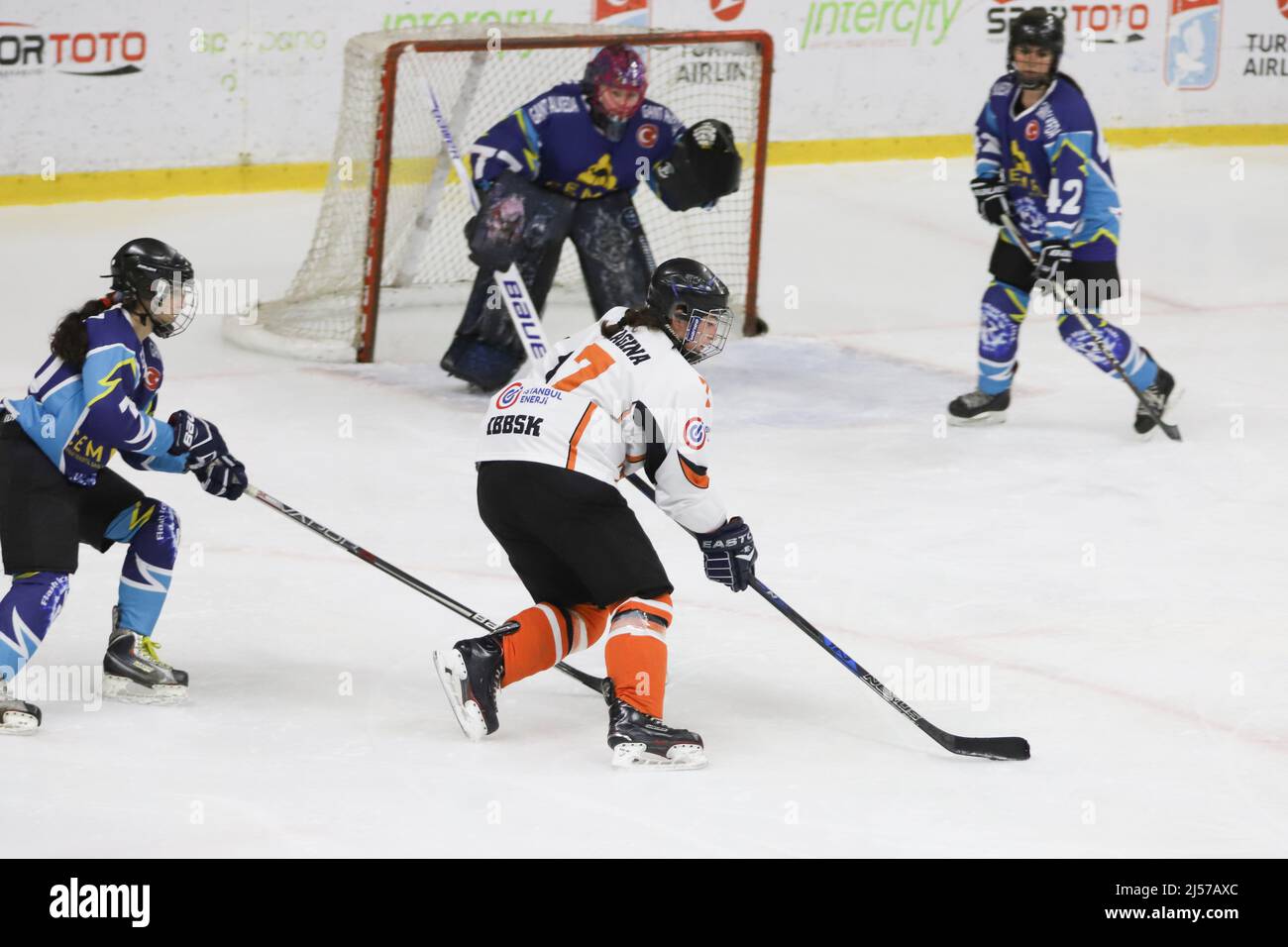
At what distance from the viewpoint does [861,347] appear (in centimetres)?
688

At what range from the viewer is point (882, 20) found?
9531mm

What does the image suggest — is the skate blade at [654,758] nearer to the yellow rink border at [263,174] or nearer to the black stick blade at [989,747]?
the black stick blade at [989,747]

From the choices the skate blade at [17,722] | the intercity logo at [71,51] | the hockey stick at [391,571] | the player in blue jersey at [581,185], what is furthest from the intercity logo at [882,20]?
the skate blade at [17,722]

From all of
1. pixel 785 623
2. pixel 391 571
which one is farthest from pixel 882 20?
pixel 391 571

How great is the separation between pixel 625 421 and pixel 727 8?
6275 millimetres

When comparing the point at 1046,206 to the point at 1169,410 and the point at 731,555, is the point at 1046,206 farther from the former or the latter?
the point at 731,555

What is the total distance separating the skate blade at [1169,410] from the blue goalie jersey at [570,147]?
1672 millimetres

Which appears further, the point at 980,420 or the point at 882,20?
the point at 882,20

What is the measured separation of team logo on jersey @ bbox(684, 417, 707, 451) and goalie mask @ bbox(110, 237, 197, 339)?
0.89 metres

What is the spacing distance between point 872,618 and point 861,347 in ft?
9.14

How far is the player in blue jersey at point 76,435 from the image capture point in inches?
132

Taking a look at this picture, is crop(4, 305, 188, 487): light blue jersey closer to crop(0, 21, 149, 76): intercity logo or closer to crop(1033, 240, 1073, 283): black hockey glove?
crop(1033, 240, 1073, 283): black hockey glove

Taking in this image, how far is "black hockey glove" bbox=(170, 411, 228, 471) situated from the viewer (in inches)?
136

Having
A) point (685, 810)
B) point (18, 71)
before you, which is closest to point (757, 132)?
point (18, 71)
